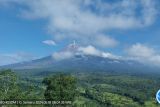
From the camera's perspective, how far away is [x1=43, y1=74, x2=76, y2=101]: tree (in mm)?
71750

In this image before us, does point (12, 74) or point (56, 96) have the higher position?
point (12, 74)

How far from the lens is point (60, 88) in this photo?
72.4m

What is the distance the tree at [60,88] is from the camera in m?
71.8

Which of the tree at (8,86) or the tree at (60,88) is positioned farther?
the tree at (60,88)

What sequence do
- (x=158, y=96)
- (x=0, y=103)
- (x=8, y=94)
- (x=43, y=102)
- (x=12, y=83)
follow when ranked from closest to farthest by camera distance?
(x=158, y=96) → (x=0, y=103) → (x=43, y=102) → (x=8, y=94) → (x=12, y=83)

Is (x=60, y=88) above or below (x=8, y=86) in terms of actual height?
below

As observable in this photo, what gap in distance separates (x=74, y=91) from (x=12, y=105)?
15.3 m

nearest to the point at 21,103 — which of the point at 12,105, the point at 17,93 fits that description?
the point at 12,105

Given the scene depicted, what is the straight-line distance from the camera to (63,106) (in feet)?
215

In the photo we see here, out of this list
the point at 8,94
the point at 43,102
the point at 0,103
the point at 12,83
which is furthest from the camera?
the point at 12,83

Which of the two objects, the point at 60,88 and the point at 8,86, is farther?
the point at 8,86

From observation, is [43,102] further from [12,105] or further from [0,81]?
[0,81]

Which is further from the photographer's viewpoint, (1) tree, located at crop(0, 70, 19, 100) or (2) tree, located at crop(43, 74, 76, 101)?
(2) tree, located at crop(43, 74, 76, 101)

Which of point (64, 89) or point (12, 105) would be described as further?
point (64, 89)
